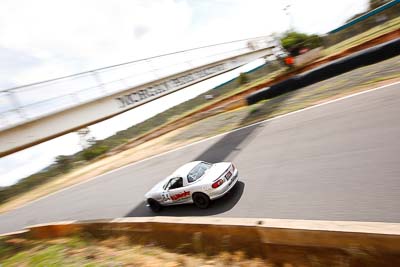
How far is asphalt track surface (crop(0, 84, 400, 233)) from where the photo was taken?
555 centimetres

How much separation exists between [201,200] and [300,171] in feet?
8.99

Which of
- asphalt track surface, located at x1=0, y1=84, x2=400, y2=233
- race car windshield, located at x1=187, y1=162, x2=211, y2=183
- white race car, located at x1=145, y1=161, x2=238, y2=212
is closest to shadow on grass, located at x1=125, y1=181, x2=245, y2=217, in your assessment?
asphalt track surface, located at x1=0, y1=84, x2=400, y2=233

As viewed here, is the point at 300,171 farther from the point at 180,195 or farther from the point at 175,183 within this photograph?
the point at 175,183

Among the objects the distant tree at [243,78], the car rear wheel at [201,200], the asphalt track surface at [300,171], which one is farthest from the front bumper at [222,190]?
the distant tree at [243,78]

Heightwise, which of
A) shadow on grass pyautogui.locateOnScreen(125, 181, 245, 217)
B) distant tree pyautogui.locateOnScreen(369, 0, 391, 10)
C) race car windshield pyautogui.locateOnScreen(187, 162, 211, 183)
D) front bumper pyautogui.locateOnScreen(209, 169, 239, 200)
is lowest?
shadow on grass pyautogui.locateOnScreen(125, 181, 245, 217)

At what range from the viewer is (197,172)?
7949mm

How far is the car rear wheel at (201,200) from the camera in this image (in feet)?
24.4

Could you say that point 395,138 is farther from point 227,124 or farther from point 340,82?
point 227,124

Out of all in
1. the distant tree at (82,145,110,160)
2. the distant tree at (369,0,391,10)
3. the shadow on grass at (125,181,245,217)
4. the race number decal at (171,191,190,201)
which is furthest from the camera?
the distant tree at (369,0,391,10)

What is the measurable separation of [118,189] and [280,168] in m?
7.33

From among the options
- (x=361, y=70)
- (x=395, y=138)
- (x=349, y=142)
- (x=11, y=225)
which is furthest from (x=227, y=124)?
(x=11, y=225)

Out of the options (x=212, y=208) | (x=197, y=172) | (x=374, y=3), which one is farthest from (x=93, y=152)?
(x=374, y=3)

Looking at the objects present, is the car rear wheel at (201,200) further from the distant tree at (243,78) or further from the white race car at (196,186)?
the distant tree at (243,78)

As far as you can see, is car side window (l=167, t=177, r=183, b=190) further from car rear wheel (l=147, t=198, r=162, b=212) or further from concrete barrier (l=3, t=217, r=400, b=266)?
concrete barrier (l=3, t=217, r=400, b=266)
